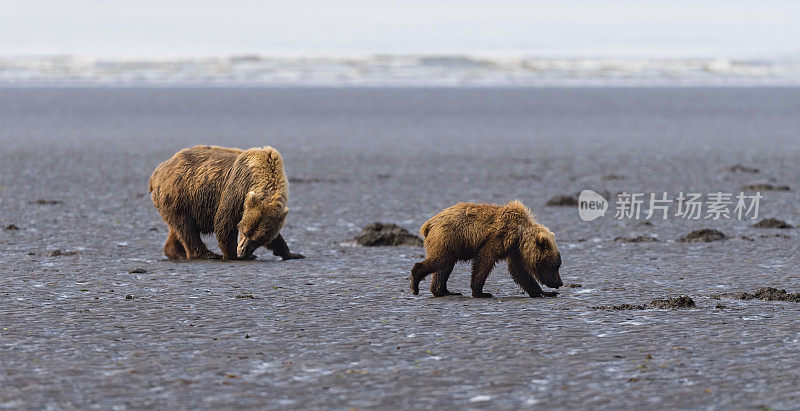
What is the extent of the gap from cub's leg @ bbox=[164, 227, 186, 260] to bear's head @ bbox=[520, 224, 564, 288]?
169 inches

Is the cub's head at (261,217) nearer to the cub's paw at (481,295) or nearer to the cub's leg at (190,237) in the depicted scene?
the cub's leg at (190,237)

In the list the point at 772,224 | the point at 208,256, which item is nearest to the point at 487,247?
the point at 208,256

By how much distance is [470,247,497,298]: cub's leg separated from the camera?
1023 cm

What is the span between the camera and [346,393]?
7.05 metres

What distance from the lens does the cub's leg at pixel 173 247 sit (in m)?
12.8

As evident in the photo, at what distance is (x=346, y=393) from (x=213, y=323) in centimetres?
239

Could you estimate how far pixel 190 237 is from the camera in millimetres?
12719

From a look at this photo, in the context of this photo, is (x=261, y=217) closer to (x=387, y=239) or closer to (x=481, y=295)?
(x=387, y=239)

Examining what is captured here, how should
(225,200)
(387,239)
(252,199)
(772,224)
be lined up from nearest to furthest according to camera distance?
(252,199) < (225,200) < (387,239) < (772,224)

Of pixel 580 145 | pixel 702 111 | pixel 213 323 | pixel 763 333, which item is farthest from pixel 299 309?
pixel 702 111

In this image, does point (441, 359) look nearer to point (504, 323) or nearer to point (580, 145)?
point (504, 323)

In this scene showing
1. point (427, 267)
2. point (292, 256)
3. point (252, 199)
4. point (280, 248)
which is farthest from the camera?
point (292, 256)

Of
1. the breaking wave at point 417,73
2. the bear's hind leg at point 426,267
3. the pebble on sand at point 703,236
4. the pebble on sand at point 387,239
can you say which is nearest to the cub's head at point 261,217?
Result: the pebble on sand at point 387,239

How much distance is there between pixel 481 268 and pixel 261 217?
2.91m
